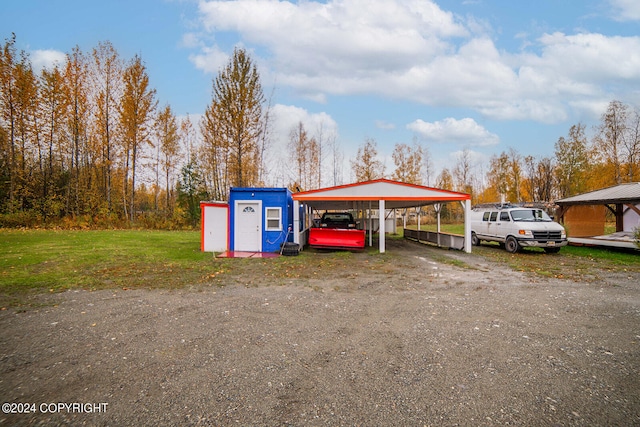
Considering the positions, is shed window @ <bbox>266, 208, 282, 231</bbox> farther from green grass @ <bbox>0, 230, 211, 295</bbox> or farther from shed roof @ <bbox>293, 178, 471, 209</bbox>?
green grass @ <bbox>0, 230, 211, 295</bbox>

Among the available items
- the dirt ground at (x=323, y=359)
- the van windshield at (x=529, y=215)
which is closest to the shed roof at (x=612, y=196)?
the van windshield at (x=529, y=215)

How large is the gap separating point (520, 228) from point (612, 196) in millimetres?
5279

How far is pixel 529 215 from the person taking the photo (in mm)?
14305

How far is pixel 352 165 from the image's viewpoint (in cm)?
3403

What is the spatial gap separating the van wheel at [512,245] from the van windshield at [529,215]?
0.95 meters

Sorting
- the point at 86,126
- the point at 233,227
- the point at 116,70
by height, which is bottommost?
the point at 233,227

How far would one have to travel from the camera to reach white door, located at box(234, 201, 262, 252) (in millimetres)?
14328

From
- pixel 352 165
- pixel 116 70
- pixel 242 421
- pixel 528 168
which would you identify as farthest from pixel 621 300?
pixel 528 168

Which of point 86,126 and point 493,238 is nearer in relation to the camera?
point 493,238

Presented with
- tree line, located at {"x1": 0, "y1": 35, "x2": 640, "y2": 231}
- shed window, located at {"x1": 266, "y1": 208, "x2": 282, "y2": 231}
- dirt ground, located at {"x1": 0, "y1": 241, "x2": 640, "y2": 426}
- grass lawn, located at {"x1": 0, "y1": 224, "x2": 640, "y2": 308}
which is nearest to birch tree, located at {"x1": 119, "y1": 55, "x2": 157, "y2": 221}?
tree line, located at {"x1": 0, "y1": 35, "x2": 640, "y2": 231}

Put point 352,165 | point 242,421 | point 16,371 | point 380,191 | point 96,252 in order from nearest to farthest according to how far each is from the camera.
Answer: point 242,421
point 16,371
point 96,252
point 380,191
point 352,165

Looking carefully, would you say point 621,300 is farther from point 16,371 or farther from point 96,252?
point 96,252

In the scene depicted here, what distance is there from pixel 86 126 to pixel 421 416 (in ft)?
110

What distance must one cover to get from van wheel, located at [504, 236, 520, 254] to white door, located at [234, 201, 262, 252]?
11590 millimetres
